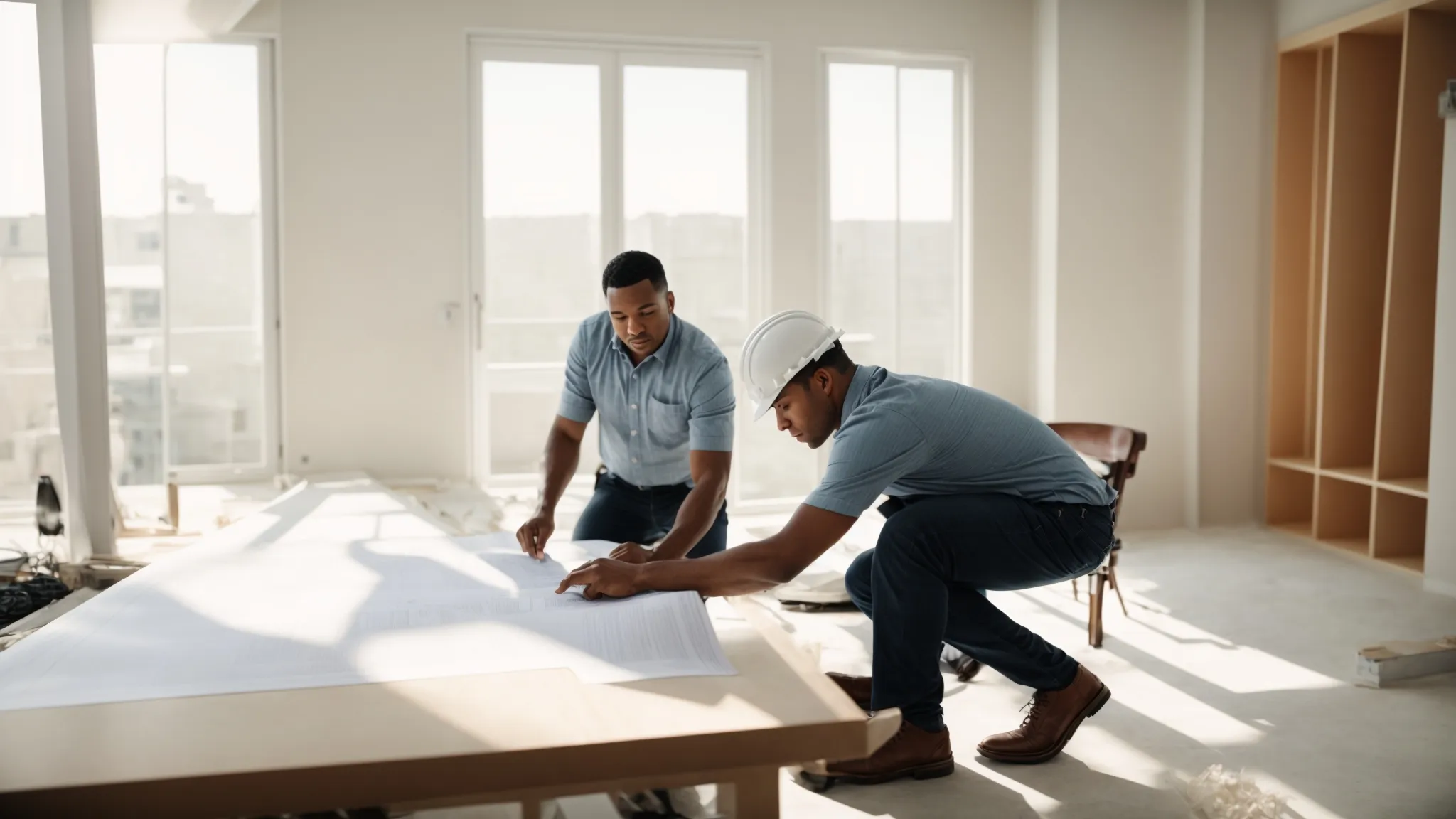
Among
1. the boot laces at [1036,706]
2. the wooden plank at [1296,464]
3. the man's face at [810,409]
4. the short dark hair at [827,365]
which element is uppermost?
the short dark hair at [827,365]

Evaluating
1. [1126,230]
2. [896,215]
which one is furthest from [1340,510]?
[896,215]

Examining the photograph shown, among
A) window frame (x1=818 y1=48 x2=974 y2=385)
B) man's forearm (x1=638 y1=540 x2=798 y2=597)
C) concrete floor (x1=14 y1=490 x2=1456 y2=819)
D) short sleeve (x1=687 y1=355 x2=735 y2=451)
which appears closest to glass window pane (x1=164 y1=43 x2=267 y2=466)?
concrete floor (x1=14 y1=490 x2=1456 y2=819)

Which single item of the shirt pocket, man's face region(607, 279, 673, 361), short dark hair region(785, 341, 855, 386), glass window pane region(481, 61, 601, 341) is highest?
glass window pane region(481, 61, 601, 341)

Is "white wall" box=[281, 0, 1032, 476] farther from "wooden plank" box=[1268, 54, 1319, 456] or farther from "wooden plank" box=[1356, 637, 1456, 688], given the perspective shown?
"wooden plank" box=[1356, 637, 1456, 688]

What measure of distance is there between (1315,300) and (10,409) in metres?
5.68

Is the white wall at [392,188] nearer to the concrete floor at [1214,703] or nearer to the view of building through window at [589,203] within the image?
the view of building through window at [589,203]

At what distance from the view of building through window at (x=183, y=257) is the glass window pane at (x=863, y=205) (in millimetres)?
2845

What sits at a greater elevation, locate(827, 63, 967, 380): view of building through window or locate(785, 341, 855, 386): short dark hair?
locate(827, 63, 967, 380): view of building through window

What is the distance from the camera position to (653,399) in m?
3.18

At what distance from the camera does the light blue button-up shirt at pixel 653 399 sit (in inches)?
119

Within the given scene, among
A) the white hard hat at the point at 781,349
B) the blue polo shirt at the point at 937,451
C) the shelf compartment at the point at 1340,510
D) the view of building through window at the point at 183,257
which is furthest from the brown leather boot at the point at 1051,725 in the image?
the view of building through window at the point at 183,257

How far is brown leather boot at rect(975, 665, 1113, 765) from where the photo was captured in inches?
110

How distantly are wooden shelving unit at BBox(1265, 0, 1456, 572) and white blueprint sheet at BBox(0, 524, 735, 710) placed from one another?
425cm

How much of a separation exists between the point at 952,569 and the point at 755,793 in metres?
1.19
